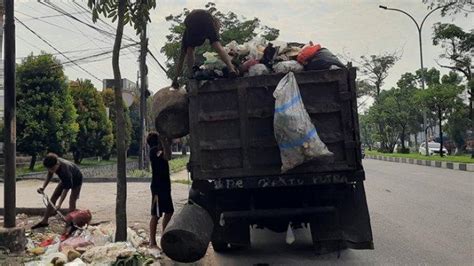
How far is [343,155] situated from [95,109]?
25.5m

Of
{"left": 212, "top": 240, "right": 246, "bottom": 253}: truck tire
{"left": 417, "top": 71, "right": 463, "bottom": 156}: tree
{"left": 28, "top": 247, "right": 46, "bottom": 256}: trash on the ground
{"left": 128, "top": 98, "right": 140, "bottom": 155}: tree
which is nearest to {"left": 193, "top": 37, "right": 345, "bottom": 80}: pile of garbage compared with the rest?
{"left": 212, "top": 240, "right": 246, "bottom": 253}: truck tire

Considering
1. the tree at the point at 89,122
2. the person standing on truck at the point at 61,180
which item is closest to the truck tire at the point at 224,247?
the person standing on truck at the point at 61,180

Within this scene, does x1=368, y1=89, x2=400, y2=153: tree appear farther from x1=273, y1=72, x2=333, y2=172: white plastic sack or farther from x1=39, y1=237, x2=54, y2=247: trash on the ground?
x1=273, y1=72, x2=333, y2=172: white plastic sack

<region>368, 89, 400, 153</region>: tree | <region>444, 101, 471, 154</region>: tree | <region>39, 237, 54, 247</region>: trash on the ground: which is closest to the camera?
<region>39, 237, 54, 247</region>: trash on the ground

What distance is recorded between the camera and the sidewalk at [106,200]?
8492mm

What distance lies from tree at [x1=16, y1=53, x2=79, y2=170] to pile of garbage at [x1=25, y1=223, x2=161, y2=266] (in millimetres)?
14102

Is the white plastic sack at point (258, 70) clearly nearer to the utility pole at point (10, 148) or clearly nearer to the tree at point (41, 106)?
the utility pole at point (10, 148)

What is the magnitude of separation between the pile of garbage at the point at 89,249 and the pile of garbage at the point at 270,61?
76.5 inches

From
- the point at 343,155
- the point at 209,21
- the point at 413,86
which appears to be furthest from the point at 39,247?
the point at 413,86

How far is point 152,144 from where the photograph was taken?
237 inches

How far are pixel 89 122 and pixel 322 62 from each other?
24389mm

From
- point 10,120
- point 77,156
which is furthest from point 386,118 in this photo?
point 10,120

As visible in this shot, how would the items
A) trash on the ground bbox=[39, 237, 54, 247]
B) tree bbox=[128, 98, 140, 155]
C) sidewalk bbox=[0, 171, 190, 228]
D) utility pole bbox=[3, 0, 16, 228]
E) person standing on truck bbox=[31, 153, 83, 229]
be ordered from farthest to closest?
tree bbox=[128, 98, 140, 155], sidewalk bbox=[0, 171, 190, 228], person standing on truck bbox=[31, 153, 83, 229], trash on the ground bbox=[39, 237, 54, 247], utility pole bbox=[3, 0, 16, 228]

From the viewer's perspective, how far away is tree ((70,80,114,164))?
1067 inches
